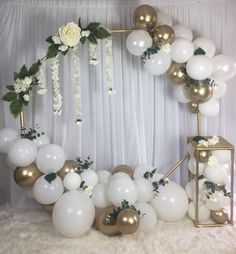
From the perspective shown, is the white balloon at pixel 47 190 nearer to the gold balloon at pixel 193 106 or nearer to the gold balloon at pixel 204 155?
the gold balloon at pixel 204 155

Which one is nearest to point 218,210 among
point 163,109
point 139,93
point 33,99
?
point 163,109

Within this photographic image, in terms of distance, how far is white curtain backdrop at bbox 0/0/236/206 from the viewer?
10.4 feet

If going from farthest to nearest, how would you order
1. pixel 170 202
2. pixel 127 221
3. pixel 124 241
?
pixel 170 202 < pixel 124 241 < pixel 127 221

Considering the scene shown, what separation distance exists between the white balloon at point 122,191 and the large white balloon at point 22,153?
679 mm

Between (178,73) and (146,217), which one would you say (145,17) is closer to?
(178,73)

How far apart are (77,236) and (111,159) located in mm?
906

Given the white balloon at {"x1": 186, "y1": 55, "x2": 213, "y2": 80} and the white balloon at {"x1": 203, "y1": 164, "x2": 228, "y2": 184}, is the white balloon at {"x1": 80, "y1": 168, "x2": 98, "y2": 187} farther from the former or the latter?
the white balloon at {"x1": 186, "y1": 55, "x2": 213, "y2": 80}

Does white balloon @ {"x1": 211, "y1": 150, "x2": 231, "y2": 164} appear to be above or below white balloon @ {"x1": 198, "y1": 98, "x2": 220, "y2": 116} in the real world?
below

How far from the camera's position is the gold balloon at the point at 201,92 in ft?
9.06

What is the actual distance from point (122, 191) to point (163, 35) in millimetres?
1243

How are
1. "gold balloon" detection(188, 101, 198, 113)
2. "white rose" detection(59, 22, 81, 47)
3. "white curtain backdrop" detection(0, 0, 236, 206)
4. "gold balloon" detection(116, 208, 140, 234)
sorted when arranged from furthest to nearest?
"white curtain backdrop" detection(0, 0, 236, 206)
"gold balloon" detection(188, 101, 198, 113)
"white rose" detection(59, 22, 81, 47)
"gold balloon" detection(116, 208, 140, 234)

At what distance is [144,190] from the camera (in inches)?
111

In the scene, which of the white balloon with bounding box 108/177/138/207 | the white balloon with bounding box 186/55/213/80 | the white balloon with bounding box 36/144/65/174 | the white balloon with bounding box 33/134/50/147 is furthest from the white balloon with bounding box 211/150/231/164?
the white balloon with bounding box 33/134/50/147

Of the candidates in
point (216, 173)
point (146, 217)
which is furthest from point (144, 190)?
point (216, 173)
